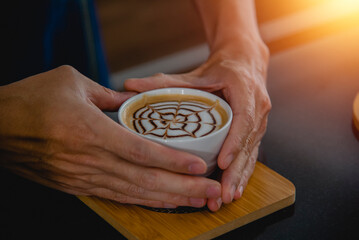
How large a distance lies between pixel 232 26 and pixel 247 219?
0.60 m

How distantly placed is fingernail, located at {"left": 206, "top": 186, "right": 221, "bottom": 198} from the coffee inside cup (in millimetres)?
94

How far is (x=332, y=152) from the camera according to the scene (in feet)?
3.11

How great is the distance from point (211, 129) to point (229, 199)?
130 mm

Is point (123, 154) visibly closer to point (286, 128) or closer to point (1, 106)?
point (1, 106)

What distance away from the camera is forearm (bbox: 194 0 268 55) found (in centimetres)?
113

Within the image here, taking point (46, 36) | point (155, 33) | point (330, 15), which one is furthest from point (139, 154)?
point (155, 33)

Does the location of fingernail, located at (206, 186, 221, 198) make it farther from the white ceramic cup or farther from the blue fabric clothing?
the blue fabric clothing

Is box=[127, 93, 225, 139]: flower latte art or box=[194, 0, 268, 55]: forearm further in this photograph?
box=[194, 0, 268, 55]: forearm

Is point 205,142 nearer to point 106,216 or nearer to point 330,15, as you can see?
point 106,216

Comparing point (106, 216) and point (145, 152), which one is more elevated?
point (145, 152)

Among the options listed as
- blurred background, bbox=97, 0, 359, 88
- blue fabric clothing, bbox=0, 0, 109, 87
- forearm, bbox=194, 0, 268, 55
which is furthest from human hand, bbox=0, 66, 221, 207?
blurred background, bbox=97, 0, 359, 88

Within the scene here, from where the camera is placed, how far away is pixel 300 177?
88cm

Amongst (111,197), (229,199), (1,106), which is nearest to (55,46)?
(1,106)

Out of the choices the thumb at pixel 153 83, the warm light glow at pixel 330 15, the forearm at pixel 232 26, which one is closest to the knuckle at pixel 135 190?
the thumb at pixel 153 83
